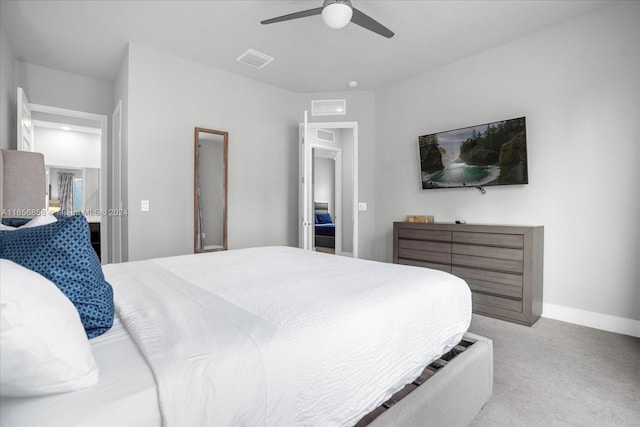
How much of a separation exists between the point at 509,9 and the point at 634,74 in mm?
1164

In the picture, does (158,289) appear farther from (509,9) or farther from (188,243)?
(509,9)

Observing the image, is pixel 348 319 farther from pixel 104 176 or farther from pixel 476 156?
pixel 104 176

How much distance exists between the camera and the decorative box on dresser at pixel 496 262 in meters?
2.79

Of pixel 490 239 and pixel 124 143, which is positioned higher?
pixel 124 143

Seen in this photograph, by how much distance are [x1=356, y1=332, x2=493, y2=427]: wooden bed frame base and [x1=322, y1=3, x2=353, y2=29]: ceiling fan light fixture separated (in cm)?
222

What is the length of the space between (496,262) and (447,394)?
2.03 m

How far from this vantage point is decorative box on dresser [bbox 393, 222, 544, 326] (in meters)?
2.79

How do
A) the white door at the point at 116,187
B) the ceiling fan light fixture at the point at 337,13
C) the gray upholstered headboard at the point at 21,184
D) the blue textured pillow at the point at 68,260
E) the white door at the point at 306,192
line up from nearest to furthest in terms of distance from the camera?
the blue textured pillow at the point at 68,260
the ceiling fan light fixture at the point at 337,13
the gray upholstered headboard at the point at 21,184
the white door at the point at 116,187
the white door at the point at 306,192

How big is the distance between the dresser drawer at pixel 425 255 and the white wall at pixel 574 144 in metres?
0.59

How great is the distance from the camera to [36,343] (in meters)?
0.61

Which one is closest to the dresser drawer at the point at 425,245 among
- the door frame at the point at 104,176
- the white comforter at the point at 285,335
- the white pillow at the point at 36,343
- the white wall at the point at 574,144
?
the white wall at the point at 574,144

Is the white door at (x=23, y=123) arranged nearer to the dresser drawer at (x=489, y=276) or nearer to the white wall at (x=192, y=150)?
the white wall at (x=192, y=150)

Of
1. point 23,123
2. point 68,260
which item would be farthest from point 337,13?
point 23,123

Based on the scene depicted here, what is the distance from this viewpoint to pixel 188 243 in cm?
366
